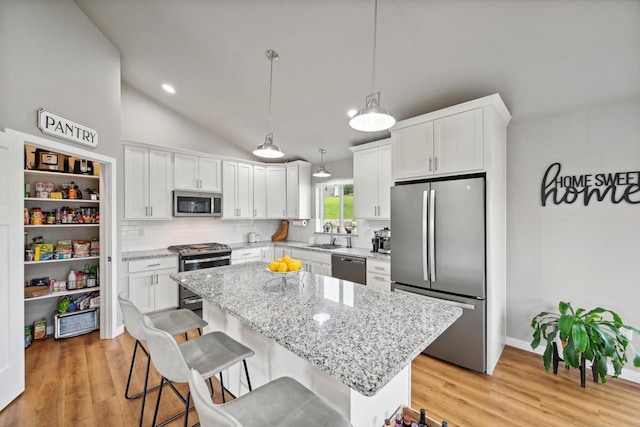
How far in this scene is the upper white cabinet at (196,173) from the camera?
3.97 meters

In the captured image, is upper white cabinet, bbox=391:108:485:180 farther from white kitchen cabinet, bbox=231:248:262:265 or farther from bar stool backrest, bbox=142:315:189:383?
white kitchen cabinet, bbox=231:248:262:265

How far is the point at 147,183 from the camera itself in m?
3.70

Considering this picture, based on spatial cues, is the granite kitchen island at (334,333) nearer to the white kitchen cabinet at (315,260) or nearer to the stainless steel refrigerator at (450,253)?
the stainless steel refrigerator at (450,253)

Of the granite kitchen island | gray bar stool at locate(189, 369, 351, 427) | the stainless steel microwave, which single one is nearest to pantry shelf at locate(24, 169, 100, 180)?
the stainless steel microwave

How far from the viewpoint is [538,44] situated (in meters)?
1.90

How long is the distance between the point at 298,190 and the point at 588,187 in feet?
12.4

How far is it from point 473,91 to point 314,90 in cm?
163

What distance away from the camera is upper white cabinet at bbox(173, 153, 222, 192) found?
156 inches

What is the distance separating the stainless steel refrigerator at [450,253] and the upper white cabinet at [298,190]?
242cm

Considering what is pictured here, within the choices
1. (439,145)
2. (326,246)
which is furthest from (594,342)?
(326,246)

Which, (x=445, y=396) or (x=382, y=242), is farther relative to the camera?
(x=382, y=242)

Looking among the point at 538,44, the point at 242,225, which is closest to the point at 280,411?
the point at 538,44

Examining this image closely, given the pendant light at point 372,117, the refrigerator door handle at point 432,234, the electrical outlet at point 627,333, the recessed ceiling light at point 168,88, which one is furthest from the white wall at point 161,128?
the electrical outlet at point 627,333

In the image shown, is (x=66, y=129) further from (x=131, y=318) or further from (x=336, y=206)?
(x=336, y=206)
